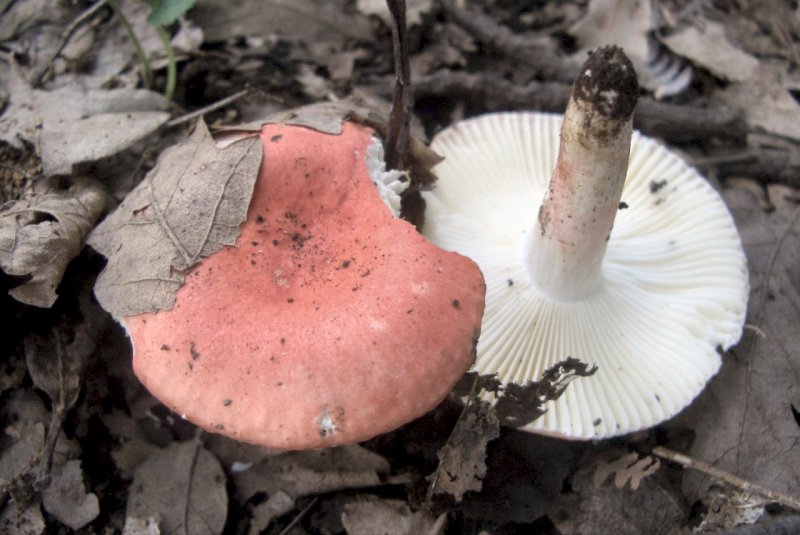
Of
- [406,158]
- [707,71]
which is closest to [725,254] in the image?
[406,158]

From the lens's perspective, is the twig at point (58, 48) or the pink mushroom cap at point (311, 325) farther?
the twig at point (58, 48)

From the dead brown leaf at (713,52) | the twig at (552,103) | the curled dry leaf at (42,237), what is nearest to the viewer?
the curled dry leaf at (42,237)

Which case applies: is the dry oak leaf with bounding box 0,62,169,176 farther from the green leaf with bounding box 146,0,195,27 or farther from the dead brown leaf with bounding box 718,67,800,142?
the dead brown leaf with bounding box 718,67,800,142

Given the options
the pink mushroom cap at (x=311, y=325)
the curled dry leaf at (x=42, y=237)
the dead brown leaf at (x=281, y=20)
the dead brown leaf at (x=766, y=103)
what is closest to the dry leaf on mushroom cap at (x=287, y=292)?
the pink mushroom cap at (x=311, y=325)

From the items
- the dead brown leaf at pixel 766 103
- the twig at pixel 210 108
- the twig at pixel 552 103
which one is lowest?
the twig at pixel 210 108

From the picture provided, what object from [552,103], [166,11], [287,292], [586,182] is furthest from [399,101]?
[552,103]

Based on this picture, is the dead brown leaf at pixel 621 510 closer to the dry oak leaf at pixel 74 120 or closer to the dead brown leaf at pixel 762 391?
the dead brown leaf at pixel 762 391
